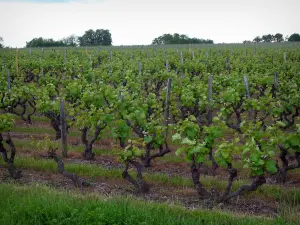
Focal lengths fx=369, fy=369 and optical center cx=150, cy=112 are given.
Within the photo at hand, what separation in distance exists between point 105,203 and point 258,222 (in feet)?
8.02

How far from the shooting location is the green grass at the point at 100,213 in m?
5.65

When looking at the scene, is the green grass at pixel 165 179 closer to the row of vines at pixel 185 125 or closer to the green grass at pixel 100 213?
the row of vines at pixel 185 125

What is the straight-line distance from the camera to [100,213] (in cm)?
572

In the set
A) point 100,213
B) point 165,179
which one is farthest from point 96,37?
point 100,213

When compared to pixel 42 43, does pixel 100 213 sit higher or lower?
lower

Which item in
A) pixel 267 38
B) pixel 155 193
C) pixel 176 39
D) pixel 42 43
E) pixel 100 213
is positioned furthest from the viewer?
pixel 267 38

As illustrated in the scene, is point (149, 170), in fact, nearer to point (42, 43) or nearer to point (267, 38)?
point (42, 43)

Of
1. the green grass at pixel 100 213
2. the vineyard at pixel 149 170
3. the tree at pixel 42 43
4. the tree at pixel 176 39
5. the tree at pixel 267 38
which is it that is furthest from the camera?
the tree at pixel 267 38

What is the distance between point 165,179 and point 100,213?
2.66m

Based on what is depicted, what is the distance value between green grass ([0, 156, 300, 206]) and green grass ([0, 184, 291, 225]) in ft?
5.09

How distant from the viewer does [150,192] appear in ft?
25.0

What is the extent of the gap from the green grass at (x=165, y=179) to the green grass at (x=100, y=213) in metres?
1.55

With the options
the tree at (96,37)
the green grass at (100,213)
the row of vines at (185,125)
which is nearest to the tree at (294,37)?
the tree at (96,37)

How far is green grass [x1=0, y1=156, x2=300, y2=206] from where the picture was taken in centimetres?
724
